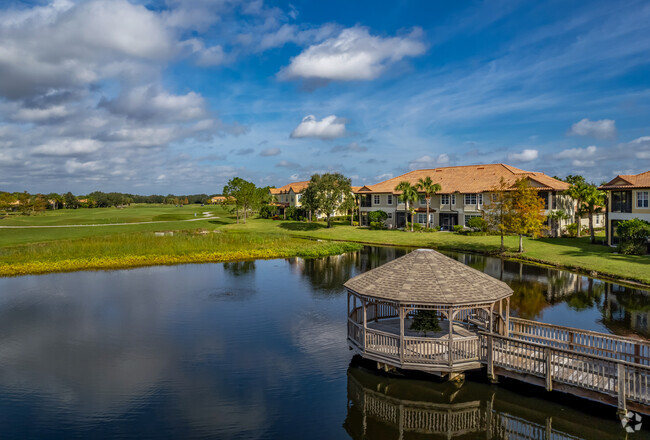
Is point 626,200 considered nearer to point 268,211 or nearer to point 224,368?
point 224,368

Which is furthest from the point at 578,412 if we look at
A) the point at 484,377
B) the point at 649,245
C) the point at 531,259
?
the point at 649,245

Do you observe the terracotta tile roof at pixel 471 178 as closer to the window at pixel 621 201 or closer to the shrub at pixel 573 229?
the shrub at pixel 573 229

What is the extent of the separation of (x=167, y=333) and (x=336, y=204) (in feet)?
185

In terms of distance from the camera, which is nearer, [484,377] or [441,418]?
[441,418]

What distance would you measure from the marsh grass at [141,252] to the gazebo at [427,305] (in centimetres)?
3277

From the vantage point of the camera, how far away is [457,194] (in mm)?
68312

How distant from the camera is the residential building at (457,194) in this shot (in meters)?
60.5

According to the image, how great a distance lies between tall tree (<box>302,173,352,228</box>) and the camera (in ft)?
248

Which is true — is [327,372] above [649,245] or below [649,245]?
below

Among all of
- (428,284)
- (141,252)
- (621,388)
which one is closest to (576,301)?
(621,388)

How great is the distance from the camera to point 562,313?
83.5 ft

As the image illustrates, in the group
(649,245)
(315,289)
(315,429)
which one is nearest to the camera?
(315,429)

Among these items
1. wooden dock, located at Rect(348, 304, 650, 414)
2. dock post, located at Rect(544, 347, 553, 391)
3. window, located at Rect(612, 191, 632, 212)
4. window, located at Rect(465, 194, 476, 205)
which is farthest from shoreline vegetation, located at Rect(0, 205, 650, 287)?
dock post, located at Rect(544, 347, 553, 391)

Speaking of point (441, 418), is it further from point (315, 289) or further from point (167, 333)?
point (315, 289)
